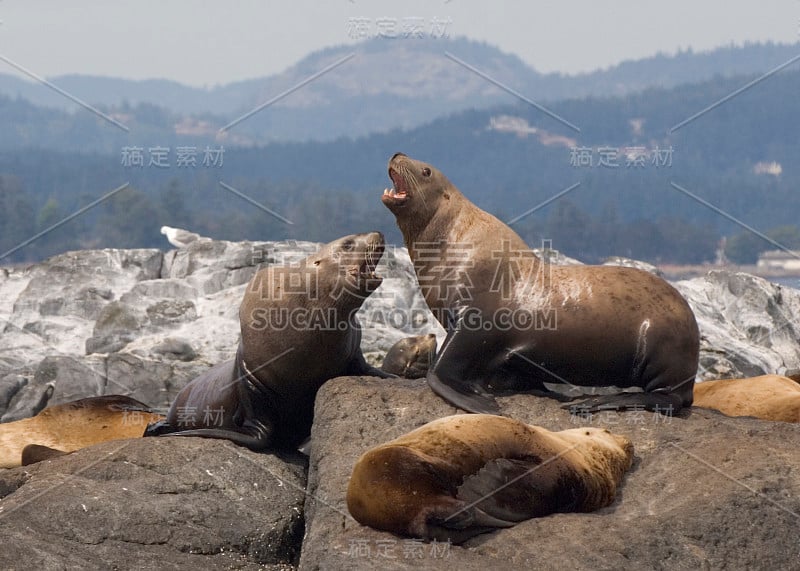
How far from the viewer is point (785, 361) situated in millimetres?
13094

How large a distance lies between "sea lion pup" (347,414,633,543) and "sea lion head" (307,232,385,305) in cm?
204

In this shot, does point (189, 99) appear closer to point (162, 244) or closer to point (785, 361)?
point (162, 244)

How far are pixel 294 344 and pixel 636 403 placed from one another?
2102 mm

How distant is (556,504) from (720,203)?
2549 inches

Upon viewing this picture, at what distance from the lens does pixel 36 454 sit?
24.6 feet

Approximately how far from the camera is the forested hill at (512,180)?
165 ft

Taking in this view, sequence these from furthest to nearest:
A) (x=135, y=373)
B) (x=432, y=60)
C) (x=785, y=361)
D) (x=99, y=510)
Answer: (x=432, y=60), (x=785, y=361), (x=135, y=373), (x=99, y=510)

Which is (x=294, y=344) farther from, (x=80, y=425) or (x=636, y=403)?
(x=636, y=403)

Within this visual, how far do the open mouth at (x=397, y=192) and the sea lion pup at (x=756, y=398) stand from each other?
8.32 feet

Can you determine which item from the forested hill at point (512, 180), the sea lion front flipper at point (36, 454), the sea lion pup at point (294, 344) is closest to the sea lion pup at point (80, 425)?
the sea lion front flipper at point (36, 454)

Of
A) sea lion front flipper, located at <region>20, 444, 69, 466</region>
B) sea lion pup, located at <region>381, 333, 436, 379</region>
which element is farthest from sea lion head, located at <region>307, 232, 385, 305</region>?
sea lion front flipper, located at <region>20, 444, 69, 466</region>

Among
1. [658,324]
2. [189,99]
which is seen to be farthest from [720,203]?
[189,99]

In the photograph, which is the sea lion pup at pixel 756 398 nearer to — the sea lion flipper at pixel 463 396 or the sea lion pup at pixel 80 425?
the sea lion flipper at pixel 463 396

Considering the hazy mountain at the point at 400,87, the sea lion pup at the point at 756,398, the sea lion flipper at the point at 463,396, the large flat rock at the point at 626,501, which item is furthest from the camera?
the hazy mountain at the point at 400,87
